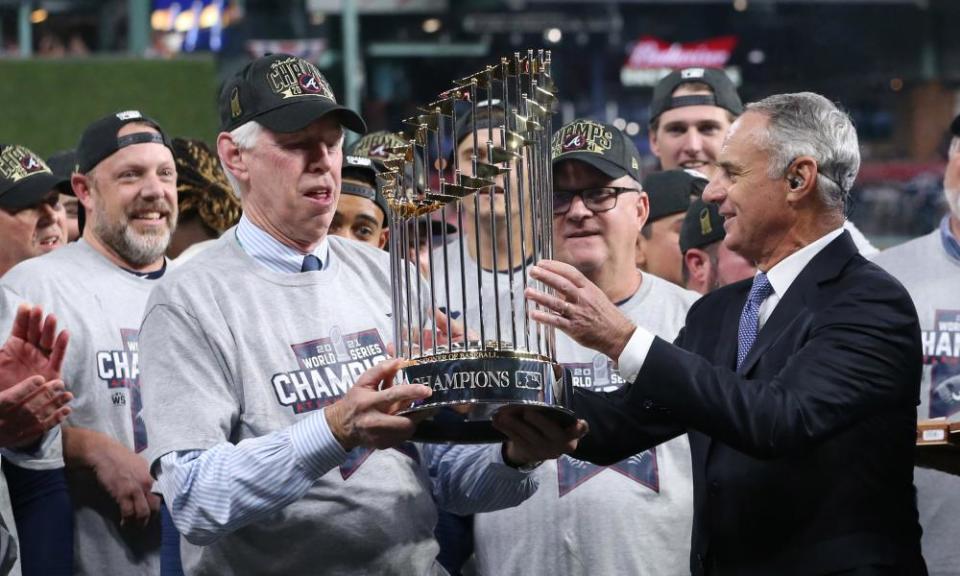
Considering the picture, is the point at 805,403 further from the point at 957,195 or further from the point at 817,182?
the point at 957,195

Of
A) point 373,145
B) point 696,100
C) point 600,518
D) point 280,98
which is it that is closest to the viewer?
point 280,98

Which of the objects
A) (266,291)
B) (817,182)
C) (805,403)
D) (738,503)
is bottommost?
(738,503)

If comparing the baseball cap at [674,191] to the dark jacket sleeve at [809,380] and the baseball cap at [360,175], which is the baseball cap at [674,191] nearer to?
the baseball cap at [360,175]

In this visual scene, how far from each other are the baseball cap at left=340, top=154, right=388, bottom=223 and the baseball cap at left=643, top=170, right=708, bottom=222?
1004 millimetres

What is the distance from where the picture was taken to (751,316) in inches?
121

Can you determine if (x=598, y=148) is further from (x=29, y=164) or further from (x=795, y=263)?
(x=29, y=164)

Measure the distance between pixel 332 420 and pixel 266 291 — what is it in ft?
1.42

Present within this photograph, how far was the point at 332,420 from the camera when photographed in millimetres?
2707

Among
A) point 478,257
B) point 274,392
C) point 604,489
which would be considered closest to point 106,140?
point 274,392

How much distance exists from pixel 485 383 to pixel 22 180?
2.69 meters

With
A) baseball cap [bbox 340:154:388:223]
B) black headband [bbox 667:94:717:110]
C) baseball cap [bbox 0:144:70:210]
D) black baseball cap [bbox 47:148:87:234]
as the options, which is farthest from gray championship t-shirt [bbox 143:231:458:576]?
black headband [bbox 667:94:717:110]

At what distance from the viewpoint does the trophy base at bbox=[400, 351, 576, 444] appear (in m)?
2.55

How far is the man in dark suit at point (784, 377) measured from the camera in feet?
9.02

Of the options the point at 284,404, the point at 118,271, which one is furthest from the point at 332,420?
the point at 118,271
